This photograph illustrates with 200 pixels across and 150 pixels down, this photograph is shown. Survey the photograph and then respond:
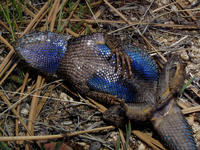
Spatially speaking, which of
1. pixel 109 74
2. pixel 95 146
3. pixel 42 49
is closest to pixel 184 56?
pixel 109 74

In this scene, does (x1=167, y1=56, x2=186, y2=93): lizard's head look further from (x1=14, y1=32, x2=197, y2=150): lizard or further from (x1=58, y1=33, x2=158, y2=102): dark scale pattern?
(x1=58, y1=33, x2=158, y2=102): dark scale pattern

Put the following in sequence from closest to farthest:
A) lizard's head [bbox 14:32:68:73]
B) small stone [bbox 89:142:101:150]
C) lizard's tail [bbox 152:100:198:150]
→ lizard's tail [bbox 152:100:198:150] → small stone [bbox 89:142:101:150] → lizard's head [bbox 14:32:68:73]

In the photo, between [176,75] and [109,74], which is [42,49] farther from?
[176,75]

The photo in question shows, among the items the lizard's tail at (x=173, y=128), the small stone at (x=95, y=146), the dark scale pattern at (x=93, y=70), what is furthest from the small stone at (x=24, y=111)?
the lizard's tail at (x=173, y=128)

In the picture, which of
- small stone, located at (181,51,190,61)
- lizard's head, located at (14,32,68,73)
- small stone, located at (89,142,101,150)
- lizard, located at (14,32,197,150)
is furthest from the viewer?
→ small stone, located at (181,51,190,61)

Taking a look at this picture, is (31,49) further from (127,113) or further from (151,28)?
(151,28)

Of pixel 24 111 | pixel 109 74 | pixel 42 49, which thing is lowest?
pixel 24 111

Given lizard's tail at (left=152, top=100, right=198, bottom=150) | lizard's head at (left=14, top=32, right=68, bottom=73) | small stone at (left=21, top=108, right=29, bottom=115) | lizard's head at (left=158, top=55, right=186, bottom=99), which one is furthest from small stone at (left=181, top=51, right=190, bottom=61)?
small stone at (left=21, top=108, right=29, bottom=115)
